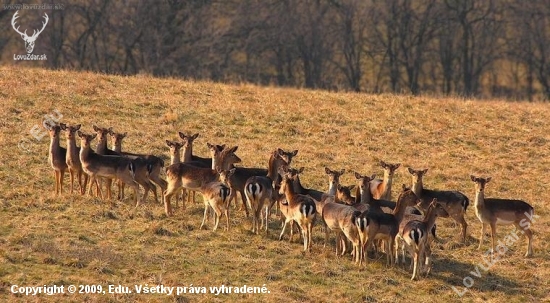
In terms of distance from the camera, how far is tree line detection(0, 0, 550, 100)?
5994cm

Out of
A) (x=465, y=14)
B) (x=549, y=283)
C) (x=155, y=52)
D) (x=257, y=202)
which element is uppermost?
(x=465, y=14)

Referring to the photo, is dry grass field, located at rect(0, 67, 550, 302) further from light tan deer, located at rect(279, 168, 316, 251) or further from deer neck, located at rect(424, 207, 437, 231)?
deer neck, located at rect(424, 207, 437, 231)

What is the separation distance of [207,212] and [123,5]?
146ft

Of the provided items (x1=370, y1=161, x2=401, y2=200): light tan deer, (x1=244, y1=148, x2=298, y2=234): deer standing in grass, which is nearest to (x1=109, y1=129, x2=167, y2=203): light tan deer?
(x1=244, y1=148, x2=298, y2=234): deer standing in grass

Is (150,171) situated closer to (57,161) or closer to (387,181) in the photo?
(57,161)

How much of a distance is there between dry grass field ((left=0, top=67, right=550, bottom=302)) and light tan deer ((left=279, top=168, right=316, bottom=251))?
0.39 meters

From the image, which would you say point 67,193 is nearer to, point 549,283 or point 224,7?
point 549,283

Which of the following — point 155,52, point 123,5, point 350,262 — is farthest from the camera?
point 123,5

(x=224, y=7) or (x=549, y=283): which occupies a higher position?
(x=224, y=7)

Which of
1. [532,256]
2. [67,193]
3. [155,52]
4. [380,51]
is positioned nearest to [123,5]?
[155,52]

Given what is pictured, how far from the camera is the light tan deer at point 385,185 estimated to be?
20391mm

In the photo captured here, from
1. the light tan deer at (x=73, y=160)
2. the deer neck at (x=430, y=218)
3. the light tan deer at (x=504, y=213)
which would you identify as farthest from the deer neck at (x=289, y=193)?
the light tan deer at (x=73, y=160)

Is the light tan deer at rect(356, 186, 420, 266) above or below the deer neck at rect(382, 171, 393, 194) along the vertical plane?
below

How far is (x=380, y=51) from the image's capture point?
214 feet
